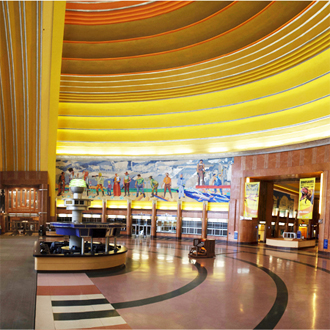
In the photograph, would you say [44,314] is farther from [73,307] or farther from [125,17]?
[125,17]

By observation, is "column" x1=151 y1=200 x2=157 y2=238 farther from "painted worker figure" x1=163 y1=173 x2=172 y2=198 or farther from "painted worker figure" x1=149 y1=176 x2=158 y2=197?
"painted worker figure" x1=163 y1=173 x2=172 y2=198

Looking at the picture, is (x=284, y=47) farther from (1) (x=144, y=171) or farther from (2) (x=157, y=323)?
(2) (x=157, y=323)

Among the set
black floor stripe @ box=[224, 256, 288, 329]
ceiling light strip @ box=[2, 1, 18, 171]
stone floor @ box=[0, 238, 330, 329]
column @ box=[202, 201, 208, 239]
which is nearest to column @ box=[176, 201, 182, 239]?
column @ box=[202, 201, 208, 239]

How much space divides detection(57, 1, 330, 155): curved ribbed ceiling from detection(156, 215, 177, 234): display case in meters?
5.34

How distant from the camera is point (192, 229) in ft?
79.9

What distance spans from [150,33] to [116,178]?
11.7 m

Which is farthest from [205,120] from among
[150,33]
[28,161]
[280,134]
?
[28,161]

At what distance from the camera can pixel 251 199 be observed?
2189cm

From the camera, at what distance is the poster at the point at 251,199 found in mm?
21594

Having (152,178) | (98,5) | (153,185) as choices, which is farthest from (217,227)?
(98,5)

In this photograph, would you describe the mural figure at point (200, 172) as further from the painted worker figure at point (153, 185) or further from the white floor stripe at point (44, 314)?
the white floor stripe at point (44, 314)

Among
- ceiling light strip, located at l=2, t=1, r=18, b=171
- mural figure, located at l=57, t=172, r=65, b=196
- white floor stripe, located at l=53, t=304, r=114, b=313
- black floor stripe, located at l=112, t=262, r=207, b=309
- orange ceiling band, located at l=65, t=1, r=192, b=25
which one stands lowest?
black floor stripe, located at l=112, t=262, r=207, b=309

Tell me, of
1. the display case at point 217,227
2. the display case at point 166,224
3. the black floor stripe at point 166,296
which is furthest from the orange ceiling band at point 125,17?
the black floor stripe at point 166,296

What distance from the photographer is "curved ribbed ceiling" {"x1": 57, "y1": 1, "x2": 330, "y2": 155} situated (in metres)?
17.2
